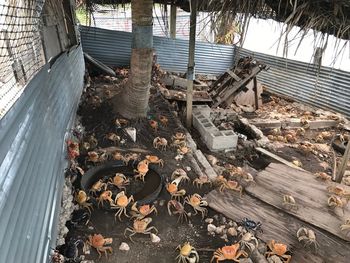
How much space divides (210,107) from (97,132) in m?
4.15

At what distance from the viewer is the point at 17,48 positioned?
281 centimetres

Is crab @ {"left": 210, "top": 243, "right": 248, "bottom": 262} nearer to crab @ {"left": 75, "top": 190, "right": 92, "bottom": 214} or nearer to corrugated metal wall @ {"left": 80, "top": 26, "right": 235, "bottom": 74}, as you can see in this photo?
crab @ {"left": 75, "top": 190, "right": 92, "bottom": 214}

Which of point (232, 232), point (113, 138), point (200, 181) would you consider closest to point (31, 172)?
point (232, 232)

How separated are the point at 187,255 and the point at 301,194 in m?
2.23

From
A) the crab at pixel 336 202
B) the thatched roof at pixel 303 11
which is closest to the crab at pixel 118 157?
the thatched roof at pixel 303 11

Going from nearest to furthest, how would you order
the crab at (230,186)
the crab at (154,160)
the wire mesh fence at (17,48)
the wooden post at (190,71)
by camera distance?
the wire mesh fence at (17,48)
the crab at (230,186)
the crab at (154,160)
the wooden post at (190,71)

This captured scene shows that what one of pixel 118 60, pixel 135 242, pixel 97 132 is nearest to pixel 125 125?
pixel 97 132

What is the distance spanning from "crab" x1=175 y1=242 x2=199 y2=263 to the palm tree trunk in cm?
353

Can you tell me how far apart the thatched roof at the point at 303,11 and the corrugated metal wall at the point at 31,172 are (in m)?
2.49

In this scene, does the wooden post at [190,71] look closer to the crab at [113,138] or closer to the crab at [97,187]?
the crab at [113,138]

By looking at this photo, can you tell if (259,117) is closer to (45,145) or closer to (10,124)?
(45,145)

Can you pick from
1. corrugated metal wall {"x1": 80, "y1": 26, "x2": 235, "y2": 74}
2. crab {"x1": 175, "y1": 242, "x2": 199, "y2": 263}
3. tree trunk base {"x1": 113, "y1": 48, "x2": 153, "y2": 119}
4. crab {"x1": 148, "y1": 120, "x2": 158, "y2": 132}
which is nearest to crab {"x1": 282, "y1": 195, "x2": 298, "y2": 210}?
crab {"x1": 175, "y1": 242, "x2": 199, "y2": 263}

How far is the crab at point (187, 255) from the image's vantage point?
3291 mm

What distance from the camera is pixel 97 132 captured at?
19.7 ft
